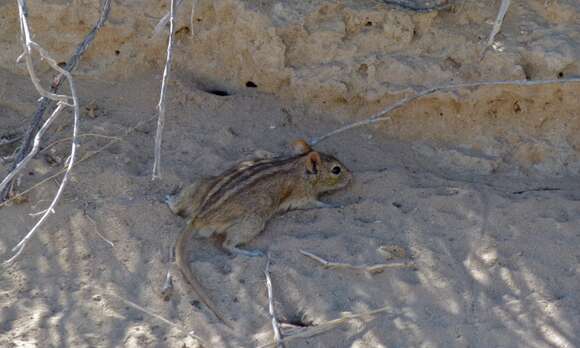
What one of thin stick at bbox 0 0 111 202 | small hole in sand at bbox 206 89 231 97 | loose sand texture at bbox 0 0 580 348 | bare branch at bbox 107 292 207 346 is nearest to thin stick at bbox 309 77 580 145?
loose sand texture at bbox 0 0 580 348

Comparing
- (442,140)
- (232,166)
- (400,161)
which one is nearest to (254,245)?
(232,166)

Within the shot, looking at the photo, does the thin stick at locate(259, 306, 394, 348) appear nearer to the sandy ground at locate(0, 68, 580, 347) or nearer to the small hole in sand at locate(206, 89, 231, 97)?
the sandy ground at locate(0, 68, 580, 347)

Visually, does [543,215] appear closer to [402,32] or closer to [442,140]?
[442,140]

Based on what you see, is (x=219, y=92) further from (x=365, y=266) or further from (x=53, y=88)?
(x=365, y=266)

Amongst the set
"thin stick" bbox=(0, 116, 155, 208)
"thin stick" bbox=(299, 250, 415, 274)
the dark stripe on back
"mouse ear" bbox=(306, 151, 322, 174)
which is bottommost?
"thin stick" bbox=(299, 250, 415, 274)

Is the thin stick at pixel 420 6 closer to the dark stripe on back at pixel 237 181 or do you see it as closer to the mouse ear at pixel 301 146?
the mouse ear at pixel 301 146

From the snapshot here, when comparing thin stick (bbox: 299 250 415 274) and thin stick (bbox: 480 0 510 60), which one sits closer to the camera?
thin stick (bbox: 299 250 415 274)
